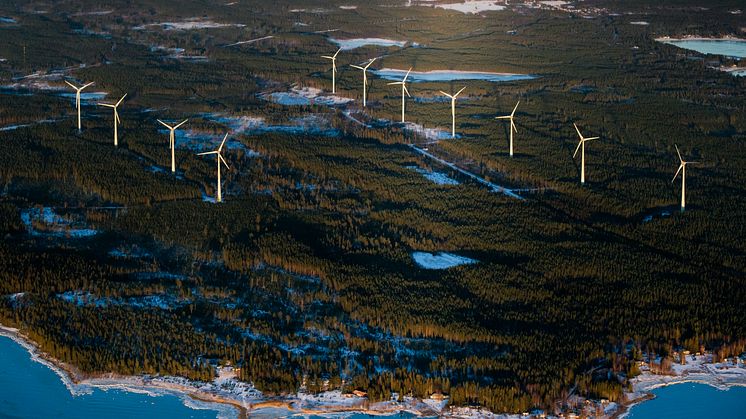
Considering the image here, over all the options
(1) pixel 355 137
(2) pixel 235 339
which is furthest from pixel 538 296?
(1) pixel 355 137

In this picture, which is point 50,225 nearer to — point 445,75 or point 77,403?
point 77,403

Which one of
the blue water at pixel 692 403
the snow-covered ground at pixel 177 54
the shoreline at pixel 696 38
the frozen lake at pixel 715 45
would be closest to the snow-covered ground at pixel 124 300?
the blue water at pixel 692 403

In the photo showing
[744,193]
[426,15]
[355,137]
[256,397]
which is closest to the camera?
[256,397]

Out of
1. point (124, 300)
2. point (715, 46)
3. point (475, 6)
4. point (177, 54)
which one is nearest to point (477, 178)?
point (124, 300)

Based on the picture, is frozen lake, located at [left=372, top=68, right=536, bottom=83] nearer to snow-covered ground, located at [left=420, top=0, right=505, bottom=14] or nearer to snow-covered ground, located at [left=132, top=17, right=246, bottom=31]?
snow-covered ground, located at [left=132, top=17, right=246, bottom=31]

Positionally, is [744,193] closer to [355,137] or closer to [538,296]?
A: [538,296]

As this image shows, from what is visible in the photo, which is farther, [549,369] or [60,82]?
[60,82]
